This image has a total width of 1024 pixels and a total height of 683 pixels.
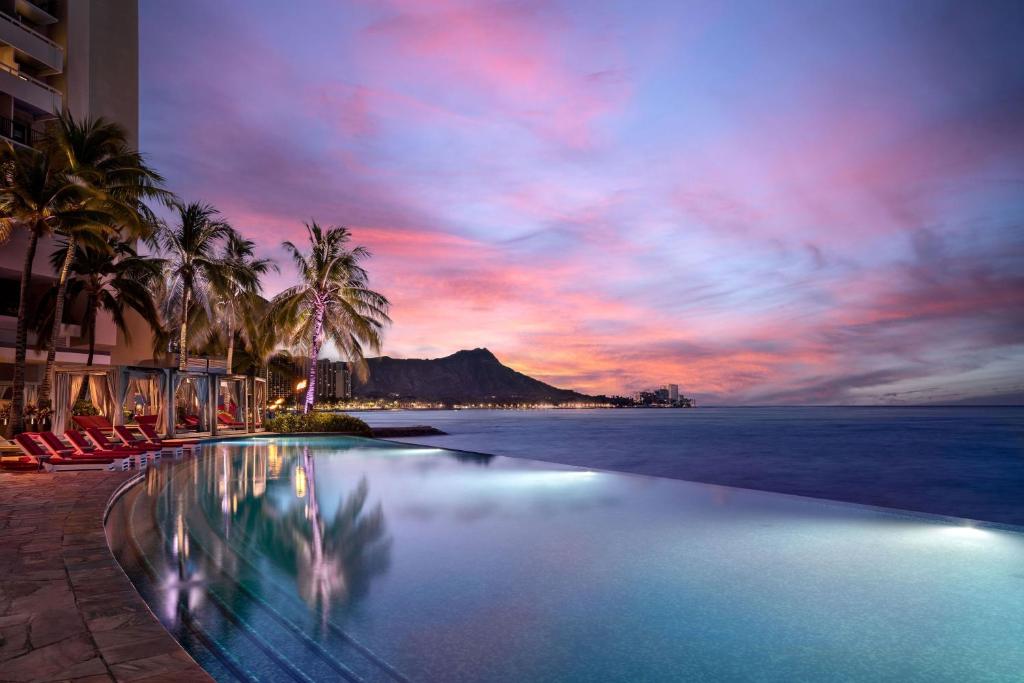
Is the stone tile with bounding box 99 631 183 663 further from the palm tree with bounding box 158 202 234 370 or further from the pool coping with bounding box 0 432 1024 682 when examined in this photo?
the palm tree with bounding box 158 202 234 370

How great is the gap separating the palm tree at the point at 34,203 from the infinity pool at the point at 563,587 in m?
7.84

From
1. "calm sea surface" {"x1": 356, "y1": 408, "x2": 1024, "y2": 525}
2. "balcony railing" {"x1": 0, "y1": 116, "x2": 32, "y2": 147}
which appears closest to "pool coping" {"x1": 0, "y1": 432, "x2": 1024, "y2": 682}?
"calm sea surface" {"x1": 356, "y1": 408, "x2": 1024, "y2": 525}

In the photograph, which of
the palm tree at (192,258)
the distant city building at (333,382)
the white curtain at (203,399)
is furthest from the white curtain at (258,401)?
the distant city building at (333,382)

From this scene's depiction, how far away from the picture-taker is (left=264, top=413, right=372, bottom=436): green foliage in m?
24.0

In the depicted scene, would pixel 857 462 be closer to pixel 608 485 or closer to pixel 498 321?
pixel 608 485

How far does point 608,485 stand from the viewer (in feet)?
43.3

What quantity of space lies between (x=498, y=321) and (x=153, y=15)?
3373 cm

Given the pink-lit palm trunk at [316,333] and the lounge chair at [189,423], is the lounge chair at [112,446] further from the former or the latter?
the pink-lit palm trunk at [316,333]

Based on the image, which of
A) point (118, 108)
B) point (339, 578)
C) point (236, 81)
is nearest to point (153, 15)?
point (118, 108)

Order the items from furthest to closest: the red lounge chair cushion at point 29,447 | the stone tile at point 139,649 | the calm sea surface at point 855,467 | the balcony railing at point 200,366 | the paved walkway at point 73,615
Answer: the balcony railing at point 200,366 < the calm sea surface at point 855,467 < the red lounge chair cushion at point 29,447 < the stone tile at point 139,649 < the paved walkway at point 73,615

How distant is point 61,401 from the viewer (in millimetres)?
18734

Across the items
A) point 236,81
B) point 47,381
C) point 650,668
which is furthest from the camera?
point 236,81

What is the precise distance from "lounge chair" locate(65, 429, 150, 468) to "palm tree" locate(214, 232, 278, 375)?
10682 millimetres

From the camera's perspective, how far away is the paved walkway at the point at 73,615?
269 cm
